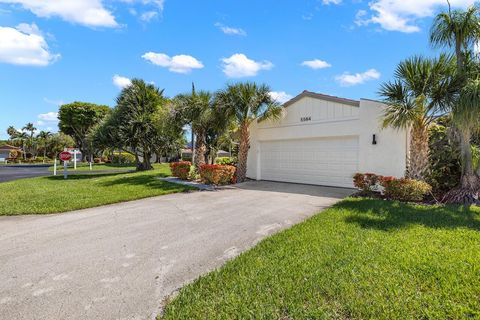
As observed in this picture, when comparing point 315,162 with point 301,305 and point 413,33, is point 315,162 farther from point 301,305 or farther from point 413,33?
point 301,305

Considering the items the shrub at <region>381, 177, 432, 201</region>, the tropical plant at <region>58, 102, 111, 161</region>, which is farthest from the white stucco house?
the tropical plant at <region>58, 102, 111, 161</region>

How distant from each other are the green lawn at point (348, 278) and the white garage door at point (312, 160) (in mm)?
5492

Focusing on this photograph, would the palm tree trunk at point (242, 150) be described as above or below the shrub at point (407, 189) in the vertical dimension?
above

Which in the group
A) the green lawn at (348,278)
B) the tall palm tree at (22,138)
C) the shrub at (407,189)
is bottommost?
the green lawn at (348,278)

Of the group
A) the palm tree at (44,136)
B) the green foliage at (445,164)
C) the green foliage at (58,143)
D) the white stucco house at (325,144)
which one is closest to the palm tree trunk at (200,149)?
the white stucco house at (325,144)

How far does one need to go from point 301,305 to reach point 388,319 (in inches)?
29.2

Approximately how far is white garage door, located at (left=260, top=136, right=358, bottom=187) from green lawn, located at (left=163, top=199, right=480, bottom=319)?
18.0 feet

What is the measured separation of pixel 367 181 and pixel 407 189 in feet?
4.34

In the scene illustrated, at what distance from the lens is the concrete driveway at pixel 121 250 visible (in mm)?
2779

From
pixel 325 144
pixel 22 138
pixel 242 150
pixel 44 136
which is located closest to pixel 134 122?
pixel 242 150

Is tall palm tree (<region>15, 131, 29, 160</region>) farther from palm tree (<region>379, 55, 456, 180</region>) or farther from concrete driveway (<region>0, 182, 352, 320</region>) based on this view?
palm tree (<region>379, 55, 456, 180</region>)

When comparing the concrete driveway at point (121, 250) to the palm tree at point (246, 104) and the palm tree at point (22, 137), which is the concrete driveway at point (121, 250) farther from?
the palm tree at point (22, 137)

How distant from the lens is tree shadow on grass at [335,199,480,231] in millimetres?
5191

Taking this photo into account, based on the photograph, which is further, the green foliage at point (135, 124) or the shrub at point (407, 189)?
the green foliage at point (135, 124)
